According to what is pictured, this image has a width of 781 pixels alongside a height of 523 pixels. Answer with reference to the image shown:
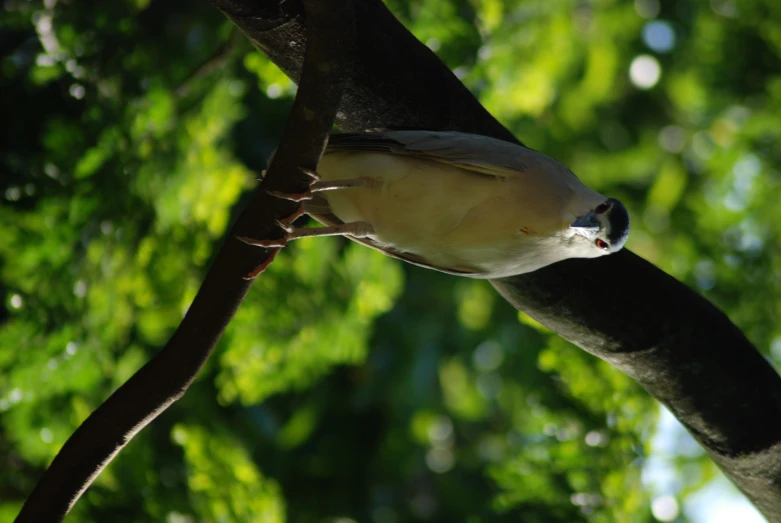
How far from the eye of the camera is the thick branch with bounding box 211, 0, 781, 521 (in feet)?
5.61

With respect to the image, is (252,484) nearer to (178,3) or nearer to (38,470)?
(38,470)

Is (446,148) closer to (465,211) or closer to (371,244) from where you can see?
(465,211)

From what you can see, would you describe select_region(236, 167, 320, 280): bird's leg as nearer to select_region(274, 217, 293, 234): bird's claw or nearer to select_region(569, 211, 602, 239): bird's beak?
select_region(274, 217, 293, 234): bird's claw

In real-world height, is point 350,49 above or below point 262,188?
above

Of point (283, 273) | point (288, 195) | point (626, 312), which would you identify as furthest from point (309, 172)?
point (283, 273)

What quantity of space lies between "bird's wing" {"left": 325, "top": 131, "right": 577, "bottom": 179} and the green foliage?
41.2 inches

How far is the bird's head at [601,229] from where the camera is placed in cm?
170

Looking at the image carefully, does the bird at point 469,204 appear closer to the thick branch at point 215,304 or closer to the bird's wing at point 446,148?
the bird's wing at point 446,148

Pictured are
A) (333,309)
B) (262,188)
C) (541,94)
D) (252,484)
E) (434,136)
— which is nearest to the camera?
(262,188)

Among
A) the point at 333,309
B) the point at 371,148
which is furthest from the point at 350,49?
the point at 333,309

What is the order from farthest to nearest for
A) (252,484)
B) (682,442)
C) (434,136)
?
(682,442)
(252,484)
(434,136)

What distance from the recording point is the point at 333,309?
3.19 metres

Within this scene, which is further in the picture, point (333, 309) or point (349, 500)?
point (349, 500)

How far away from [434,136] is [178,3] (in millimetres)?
2697
